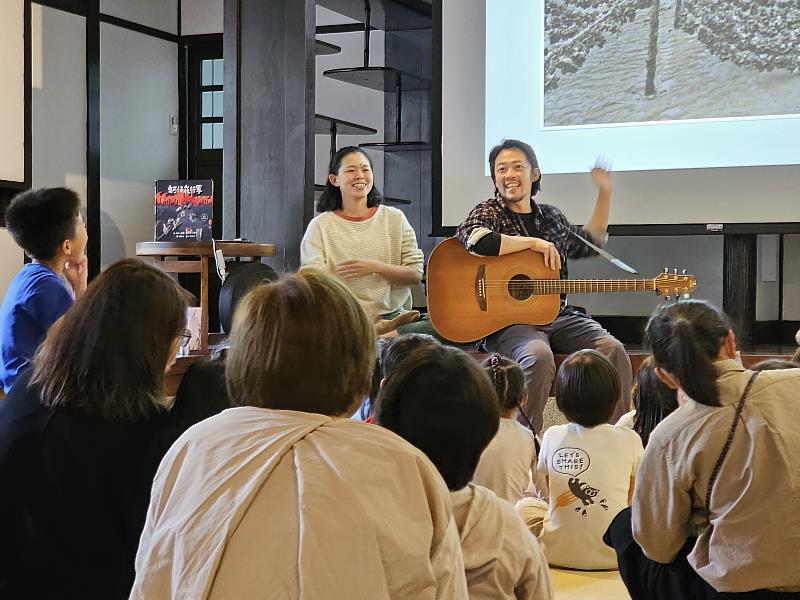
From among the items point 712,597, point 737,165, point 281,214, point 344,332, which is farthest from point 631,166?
point 344,332

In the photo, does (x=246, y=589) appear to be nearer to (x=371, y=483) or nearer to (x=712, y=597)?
(x=371, y=483)

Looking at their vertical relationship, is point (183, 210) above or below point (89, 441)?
above

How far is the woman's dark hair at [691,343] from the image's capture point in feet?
5.12

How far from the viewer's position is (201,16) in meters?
6.69

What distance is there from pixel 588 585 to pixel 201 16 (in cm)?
537

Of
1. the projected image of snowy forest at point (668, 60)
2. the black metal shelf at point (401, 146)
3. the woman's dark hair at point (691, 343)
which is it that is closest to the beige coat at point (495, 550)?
the woman's dark hair at point (691, 343)

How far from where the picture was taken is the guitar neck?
11.4 feet

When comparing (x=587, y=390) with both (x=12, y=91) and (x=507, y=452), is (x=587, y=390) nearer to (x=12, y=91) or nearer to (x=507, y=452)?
(x=507, y=452)

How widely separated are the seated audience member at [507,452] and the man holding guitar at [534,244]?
108 cm

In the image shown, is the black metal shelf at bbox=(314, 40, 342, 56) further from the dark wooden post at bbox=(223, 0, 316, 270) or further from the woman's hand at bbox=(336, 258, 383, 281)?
the woman's hand at bbox=(336, 258, 383, 281)

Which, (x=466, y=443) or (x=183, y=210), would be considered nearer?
(x=466, y=443)

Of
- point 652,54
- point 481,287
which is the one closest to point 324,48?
point 652,54

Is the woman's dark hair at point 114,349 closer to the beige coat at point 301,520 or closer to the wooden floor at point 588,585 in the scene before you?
the beige coat at point 301,520

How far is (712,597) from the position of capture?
1.64 meters
